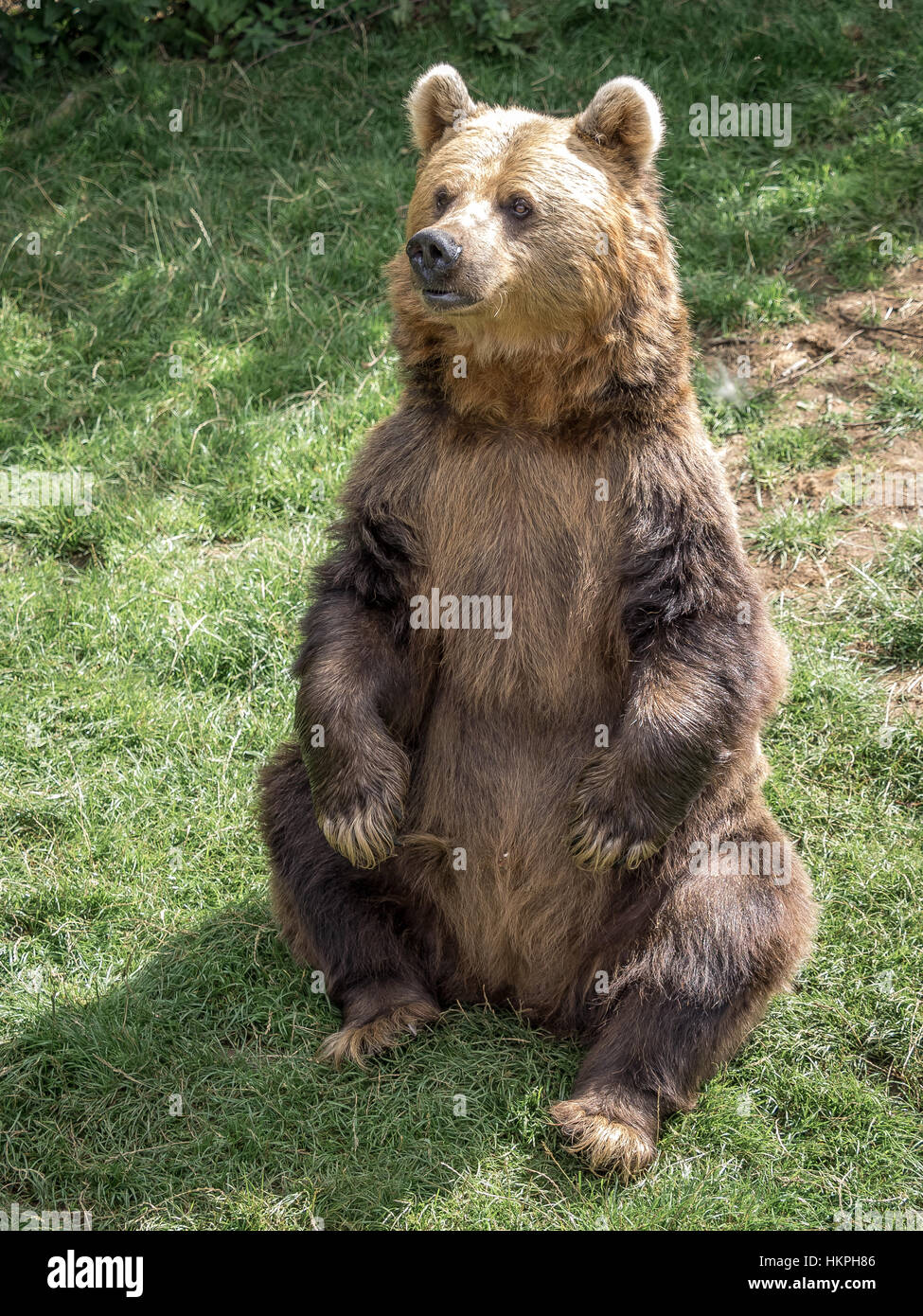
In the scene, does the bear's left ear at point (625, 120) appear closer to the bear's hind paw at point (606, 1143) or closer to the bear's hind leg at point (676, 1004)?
the bear's hind leg at point (676, 1004)

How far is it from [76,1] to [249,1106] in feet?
26.0

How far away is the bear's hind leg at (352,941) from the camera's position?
5535 mm

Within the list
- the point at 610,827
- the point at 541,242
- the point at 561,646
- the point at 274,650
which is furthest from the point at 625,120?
the point at 274,650

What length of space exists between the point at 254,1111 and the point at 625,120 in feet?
12.2

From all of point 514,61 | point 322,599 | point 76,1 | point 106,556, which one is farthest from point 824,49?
point 322,599

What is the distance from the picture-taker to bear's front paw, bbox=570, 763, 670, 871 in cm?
504

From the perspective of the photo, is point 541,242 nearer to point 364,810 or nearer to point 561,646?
point 561,646

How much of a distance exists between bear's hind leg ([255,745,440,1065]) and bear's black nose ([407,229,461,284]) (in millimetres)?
2093

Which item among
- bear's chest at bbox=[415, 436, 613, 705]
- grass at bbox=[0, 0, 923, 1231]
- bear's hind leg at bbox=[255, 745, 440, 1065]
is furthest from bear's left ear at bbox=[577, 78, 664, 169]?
grass at bbox=[0, 0, 923, 1231]

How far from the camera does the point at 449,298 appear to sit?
187 inches

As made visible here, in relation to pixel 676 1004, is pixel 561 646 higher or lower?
higher

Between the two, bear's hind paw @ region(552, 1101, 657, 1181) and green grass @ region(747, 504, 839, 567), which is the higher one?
green grass @ region(747, 504, 839, 567)

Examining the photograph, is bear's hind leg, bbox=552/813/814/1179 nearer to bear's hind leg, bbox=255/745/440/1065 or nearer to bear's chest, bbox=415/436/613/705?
bear's hind leg, bbox=255/745/440/1065

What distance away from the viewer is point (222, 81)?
1022cm
